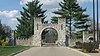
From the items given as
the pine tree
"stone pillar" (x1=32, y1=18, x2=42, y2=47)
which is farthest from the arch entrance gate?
the pine tree

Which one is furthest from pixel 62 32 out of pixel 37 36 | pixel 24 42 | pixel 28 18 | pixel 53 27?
pixel 28 18

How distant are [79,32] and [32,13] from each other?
15279 millimetres

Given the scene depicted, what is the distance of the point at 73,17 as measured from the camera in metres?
82.5

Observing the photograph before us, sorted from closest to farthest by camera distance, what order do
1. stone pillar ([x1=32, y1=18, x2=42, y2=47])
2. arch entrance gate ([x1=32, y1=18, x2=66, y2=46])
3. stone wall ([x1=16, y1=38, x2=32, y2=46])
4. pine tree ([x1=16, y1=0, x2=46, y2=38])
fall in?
arch entrance gate ([x1=32, y1=18, x2=66, y2=46]), stone pillar ([x1=32, y1=18, x2=42, y2=47]), stone wall ([x1=16, y1=38, x2=32, y2=46]), pine tree ([x1=16, y1=0, x2=46, y2=38])

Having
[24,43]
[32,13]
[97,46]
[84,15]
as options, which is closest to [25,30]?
[32,13]

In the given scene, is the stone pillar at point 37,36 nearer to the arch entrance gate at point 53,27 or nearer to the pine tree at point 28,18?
the arch entrance gate at point 53,27

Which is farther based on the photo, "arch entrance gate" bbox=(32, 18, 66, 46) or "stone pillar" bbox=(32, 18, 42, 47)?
"stone pillar" bbox=(32, 18, 42, 47)

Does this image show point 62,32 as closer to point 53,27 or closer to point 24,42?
point 53,27

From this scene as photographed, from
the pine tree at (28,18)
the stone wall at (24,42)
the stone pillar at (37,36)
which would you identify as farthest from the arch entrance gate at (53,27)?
the pine tree at (28,18)

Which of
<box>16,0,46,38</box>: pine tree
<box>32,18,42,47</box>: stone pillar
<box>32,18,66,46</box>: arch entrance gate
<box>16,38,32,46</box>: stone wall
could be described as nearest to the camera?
<box>32,18,66,46</box>: arch entrance gate

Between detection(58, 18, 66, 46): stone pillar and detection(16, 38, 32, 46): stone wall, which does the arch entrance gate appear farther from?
detection(16, 38, 32, 46): stone wall

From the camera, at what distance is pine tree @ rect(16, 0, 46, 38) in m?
Answer: 86.4

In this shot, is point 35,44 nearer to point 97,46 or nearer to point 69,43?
point 69,43

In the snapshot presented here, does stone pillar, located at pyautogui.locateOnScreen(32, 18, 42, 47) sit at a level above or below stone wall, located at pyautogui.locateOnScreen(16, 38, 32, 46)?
above
